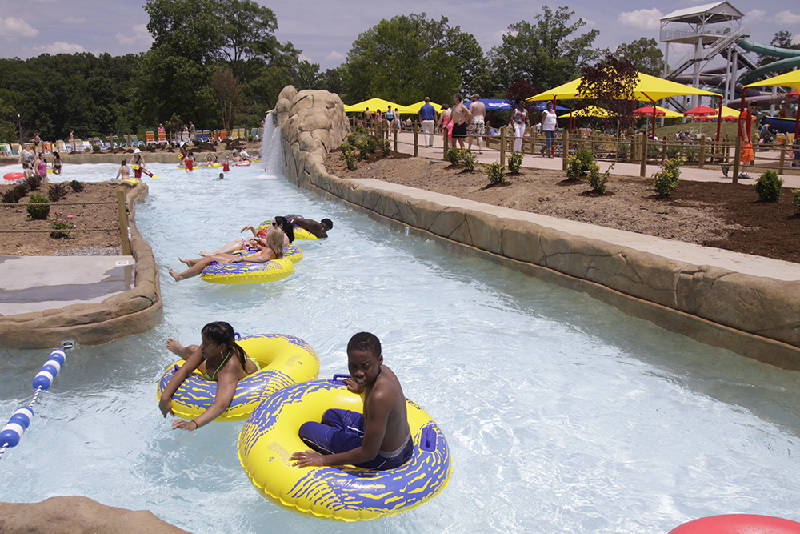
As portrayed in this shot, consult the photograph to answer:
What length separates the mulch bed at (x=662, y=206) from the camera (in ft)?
25.4

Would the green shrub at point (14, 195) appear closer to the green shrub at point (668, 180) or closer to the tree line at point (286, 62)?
the green shrub at point (668, 180)

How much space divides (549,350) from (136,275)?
16.4ft

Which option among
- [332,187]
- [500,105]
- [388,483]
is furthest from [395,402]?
[500,105]

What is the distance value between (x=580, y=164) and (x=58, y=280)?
923 centimetres

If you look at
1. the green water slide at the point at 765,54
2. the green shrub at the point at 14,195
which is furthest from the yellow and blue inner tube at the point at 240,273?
the green water slide at the point at 765,54

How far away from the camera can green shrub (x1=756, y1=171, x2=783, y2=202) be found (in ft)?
29.9

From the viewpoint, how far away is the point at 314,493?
136 inches

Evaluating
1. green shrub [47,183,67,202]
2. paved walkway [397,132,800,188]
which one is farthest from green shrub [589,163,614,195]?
green shrub [47,183,67,202]

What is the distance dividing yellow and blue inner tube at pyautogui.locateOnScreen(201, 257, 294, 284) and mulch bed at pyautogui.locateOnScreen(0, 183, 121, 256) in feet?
7.03

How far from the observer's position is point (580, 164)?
1169 cm

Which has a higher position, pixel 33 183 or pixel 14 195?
pixel 33 183

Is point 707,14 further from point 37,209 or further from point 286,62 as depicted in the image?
point 37,209

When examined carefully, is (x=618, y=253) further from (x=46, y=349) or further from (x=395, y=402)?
(x=46, y=349)

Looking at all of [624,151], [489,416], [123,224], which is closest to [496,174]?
[624,151]
